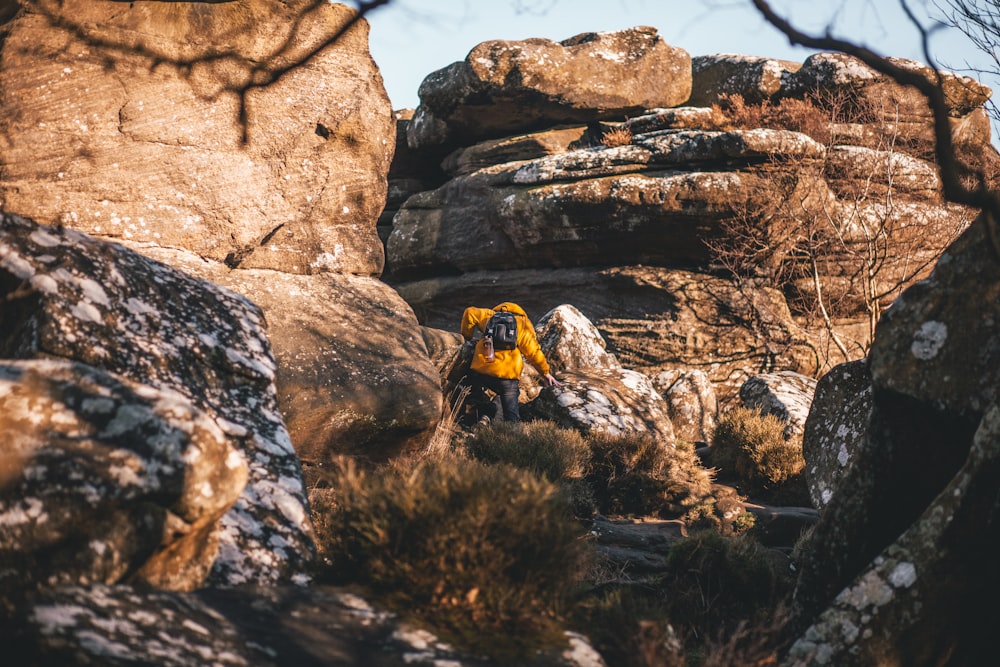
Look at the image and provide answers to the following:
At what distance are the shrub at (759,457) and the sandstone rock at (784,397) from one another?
33cm

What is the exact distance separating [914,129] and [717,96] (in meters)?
5.34

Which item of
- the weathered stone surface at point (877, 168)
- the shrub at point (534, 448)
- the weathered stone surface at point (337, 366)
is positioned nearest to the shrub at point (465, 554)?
the weathered stone surface at point (337, 366)

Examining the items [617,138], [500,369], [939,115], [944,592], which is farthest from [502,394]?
[617,138]

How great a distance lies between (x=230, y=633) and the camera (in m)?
2.41

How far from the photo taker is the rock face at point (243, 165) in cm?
630

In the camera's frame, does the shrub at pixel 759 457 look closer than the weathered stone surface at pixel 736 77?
Yes

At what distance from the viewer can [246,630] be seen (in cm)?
247

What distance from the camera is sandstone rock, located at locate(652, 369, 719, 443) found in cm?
1355

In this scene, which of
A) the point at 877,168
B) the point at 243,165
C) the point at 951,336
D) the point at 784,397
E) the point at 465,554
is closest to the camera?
the point at 465,554

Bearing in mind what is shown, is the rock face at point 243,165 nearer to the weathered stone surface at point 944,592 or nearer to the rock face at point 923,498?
the rock face at point 923,498

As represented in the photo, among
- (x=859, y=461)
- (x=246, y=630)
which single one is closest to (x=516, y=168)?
(x=859, y=461)

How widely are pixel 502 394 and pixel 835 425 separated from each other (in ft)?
16.8

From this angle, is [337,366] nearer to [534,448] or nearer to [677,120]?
[534,448]

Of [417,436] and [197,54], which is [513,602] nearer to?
[417,436]
